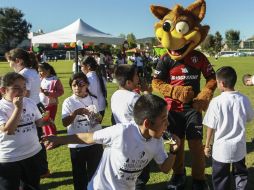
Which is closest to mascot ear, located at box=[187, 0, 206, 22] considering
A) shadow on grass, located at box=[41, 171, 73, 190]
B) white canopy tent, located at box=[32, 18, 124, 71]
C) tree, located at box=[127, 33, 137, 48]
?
shadow on grass, located at box=[41, 171, 73, 190]

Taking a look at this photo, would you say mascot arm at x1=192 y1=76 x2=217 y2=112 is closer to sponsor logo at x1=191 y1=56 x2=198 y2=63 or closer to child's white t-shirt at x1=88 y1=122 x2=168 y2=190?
sponsor logo at x1=191 y1=56 x2=198 y2=63

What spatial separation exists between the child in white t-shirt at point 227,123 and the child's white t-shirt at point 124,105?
32.8 inches

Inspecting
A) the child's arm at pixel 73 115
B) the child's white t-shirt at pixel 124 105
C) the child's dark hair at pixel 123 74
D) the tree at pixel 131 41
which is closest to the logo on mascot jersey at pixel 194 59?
the child's dark hair at pixel 123 74

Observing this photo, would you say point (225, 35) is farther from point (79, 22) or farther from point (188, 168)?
point (188, 168)

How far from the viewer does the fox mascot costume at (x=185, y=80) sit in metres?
4.61

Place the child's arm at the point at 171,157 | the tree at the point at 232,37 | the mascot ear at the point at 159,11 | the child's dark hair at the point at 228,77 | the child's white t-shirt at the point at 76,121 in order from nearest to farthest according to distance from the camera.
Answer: the child's arm at the point at 171,157 < the child's dark hair at the point at 228,77 < the child's white t-shirt at the point at 76,121 < the mascot ear at the point at 159,11 < the tree at the point at 232,37

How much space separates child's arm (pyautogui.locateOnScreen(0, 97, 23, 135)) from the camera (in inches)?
125

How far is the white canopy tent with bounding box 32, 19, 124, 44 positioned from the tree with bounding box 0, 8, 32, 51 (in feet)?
244

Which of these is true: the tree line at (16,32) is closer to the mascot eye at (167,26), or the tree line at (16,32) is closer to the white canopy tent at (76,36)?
the white canopy tent at (76,36)

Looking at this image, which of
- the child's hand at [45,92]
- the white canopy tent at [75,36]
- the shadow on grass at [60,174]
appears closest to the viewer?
the shadow on grass at [60,174]

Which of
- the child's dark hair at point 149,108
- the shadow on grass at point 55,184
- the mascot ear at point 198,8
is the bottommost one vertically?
the shadow on grass at point 55,184

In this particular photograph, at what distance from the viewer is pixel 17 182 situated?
344 centimetres

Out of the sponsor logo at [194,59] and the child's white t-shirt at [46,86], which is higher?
the sponsor logo at [194,59]

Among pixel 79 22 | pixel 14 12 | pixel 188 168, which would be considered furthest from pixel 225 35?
pixel 188 168
